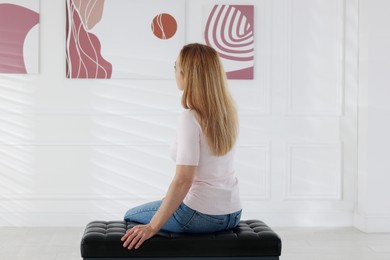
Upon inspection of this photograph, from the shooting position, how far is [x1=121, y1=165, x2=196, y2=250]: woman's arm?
3236 mm

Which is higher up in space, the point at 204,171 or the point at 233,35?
the point at 233,35

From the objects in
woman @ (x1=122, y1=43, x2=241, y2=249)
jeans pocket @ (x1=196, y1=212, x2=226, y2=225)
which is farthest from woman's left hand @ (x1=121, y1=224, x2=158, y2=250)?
jeans pocket @ (x1=196, y1=212, x2=226, y2=225)

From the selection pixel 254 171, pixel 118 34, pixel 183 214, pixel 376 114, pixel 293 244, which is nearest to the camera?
pixel 183 214

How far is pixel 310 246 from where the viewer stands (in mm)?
5453

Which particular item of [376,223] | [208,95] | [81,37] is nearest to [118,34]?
[81,37]

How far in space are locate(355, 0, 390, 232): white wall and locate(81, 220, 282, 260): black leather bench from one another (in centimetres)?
286

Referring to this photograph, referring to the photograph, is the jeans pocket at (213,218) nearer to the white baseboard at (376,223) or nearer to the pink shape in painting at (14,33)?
the white baseboard at (376,223)

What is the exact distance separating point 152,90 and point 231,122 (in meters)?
2.85

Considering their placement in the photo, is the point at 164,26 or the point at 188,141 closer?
the point at 188,141

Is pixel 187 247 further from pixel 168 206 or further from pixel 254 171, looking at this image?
pixel 254 171

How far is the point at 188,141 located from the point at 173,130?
2.98 meters

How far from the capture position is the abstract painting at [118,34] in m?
6.11

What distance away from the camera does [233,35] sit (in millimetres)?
6195

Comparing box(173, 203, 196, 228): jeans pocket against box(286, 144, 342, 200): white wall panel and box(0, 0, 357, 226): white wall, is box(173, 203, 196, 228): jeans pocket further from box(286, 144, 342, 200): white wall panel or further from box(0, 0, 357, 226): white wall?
box(286, 144, 342, 200): white wall panel
